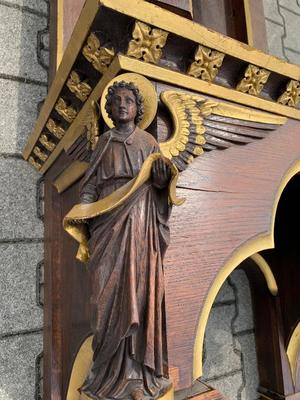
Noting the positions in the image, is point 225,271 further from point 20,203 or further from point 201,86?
point 20,203

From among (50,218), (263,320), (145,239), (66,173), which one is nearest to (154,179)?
(145,239)

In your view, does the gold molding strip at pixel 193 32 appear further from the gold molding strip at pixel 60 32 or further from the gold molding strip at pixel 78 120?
the gold molding strip at pixel 60 32

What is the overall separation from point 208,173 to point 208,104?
12 cm

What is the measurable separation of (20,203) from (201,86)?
656 millimetres

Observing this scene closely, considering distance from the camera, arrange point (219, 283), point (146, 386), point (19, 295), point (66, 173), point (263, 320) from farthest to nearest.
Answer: point (263, 320) → point (19, 295) → point (66, 173) → point (219, 283) → point (146, 386)

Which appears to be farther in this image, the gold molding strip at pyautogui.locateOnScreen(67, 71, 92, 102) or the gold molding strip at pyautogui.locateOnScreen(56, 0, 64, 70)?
the gold molding strip at pyautogui.locateOnScreen(56, 0, 64, 70)

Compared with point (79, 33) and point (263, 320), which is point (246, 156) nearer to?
point (79, 33)

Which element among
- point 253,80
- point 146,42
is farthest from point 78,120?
point 253,80

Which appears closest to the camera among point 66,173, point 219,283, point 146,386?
point 146,386

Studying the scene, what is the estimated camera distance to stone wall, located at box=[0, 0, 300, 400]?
98cm

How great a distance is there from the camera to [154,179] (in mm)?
510

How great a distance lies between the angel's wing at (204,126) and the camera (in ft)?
1.94

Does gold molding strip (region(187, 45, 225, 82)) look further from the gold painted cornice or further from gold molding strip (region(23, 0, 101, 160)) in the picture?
gold molding strip (region(23, 0, 101, 160))

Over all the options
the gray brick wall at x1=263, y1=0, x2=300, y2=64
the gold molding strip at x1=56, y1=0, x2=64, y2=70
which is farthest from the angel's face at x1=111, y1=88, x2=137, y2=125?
the gray brick wall at x1=263, y1=0, x2=300, y2=64
